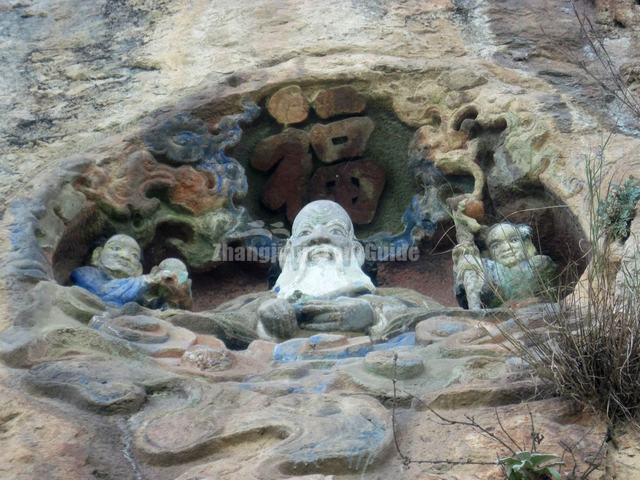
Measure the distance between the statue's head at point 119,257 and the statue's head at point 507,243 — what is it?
5.31ft

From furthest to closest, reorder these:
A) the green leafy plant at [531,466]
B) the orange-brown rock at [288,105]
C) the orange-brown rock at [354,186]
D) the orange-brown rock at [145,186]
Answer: the orange-brown rock at [354,186]
the orange-brown rock at [288,105]
the orange-brown rock at [145,186]
the green leafy plant at [531,466]

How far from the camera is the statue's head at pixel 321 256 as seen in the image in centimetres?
612

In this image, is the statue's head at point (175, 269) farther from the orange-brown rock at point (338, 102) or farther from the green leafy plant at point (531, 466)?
the green leafy plant at point (531, 466)

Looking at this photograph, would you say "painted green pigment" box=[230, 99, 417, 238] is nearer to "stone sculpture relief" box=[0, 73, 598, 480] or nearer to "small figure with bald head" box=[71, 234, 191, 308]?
"stone sculpture relief" box=[0, 73, 598, 480]

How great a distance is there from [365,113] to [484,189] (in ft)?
3.10

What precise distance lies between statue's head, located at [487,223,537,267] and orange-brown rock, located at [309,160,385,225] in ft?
4.50

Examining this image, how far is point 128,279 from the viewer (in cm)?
587

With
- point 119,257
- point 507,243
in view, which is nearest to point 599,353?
point 507,243

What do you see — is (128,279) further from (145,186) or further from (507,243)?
(507,243)

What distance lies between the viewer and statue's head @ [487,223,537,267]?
5.89 m

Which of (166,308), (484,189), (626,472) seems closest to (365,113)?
(484,189)

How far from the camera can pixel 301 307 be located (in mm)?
5562

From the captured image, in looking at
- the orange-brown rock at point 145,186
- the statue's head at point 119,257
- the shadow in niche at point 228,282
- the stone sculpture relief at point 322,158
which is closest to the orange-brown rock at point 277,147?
the stone sculpture relief at point 322,158

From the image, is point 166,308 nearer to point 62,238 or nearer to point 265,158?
point 62,238
